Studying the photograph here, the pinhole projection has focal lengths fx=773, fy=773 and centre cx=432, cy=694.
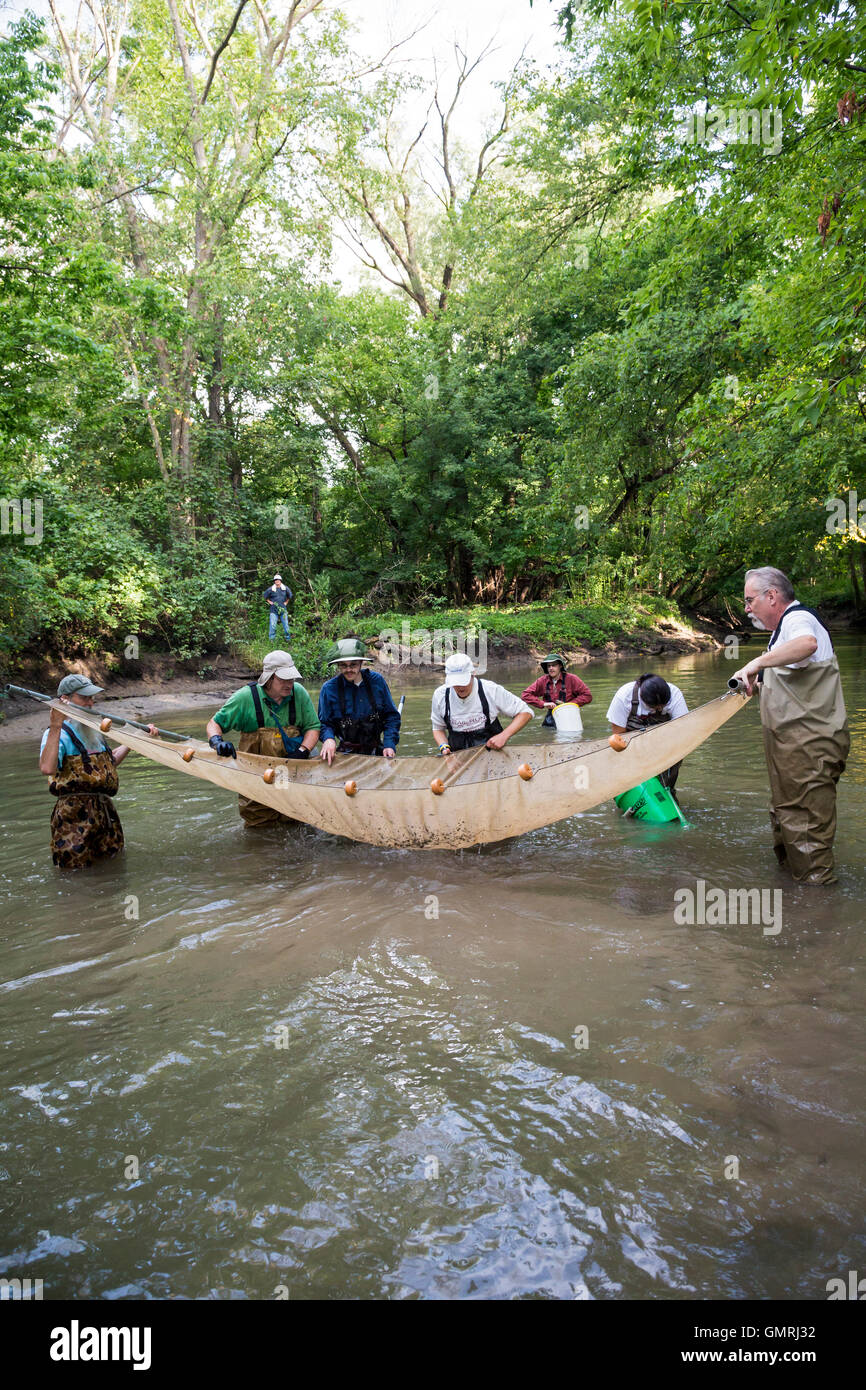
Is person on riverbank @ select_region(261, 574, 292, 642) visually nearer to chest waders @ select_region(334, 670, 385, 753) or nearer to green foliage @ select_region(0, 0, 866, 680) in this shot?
green foliage @ select_region(0, 0, 866, 680)

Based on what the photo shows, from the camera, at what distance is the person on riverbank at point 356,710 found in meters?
5.94

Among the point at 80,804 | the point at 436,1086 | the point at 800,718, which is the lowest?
the point at 436,1086

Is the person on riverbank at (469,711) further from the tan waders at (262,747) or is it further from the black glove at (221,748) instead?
the black glove at (221,748)

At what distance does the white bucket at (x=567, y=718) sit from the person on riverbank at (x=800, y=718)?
290 centimetres

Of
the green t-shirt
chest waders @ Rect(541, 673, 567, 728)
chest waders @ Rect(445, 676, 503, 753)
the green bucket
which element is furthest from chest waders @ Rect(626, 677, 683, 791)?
the green t-shirt

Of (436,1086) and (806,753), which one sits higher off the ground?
(806,753)

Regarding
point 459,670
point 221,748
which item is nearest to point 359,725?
point 459,670

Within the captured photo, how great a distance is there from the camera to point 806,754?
402 cm

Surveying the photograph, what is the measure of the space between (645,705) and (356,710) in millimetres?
2165

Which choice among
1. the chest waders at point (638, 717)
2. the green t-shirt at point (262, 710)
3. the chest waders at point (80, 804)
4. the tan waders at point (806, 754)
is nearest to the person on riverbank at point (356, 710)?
the green t-shirt at point (262, 710)

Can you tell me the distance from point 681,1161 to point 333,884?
2.97 m

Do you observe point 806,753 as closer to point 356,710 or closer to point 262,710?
point 356,710

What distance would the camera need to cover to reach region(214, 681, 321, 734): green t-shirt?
5.75 meters

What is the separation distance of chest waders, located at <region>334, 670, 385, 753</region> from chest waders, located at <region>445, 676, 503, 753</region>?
0.56 metres
